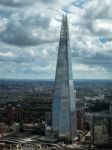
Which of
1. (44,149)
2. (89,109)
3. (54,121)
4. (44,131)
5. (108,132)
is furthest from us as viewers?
(89,109)

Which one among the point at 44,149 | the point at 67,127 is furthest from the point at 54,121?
the point at 44,149

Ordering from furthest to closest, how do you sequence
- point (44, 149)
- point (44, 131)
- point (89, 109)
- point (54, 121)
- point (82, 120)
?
point (89, 109), point (82, 120), point (44, 131), point (54, 121), point (44, 149)

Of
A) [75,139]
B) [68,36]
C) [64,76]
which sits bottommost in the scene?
[75,139]

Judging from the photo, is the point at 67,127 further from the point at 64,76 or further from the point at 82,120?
the point at 82,120

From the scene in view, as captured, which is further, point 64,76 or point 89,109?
point 89,109

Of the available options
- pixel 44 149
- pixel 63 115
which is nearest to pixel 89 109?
pixel 63 115

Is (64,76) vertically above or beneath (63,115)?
above

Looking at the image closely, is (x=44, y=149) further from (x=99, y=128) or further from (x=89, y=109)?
(x=89, y=109)
